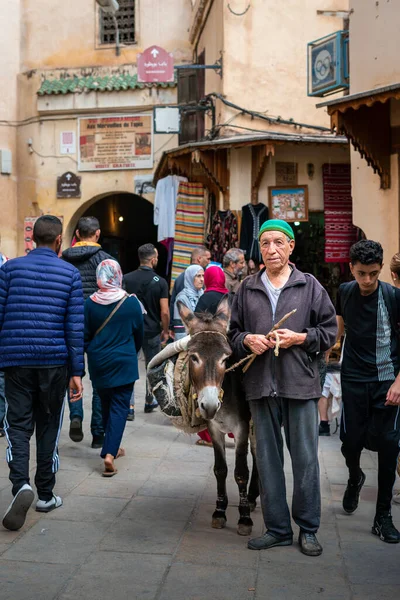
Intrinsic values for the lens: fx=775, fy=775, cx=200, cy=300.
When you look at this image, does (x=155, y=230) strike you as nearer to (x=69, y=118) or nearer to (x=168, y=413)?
(x=69, y=118)

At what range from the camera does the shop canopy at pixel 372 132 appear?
379 inches

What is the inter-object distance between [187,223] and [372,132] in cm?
606

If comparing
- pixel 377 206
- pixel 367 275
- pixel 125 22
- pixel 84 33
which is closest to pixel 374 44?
pixel 377 206

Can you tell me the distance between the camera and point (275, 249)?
4.62 meters

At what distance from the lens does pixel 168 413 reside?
5086mm

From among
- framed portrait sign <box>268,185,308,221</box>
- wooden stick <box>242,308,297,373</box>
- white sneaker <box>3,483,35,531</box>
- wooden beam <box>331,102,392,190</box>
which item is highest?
wooden beam <box>331,102,392,190</box>

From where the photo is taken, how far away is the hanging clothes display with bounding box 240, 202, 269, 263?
13805 mm

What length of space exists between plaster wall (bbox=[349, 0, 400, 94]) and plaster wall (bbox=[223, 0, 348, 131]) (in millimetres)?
4394

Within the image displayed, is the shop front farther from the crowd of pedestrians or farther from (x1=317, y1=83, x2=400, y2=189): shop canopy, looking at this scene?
the crowd of pedestrians

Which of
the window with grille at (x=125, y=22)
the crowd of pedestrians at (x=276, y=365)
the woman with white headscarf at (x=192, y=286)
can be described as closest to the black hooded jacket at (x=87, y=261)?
the woman with white headscarf at (x=192, y=286)

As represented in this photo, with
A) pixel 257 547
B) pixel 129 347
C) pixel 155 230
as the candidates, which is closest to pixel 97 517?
pixel 257 547

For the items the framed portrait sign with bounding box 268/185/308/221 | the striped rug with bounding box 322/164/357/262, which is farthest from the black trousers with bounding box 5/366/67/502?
the framed portrait sign with bounding box 268/185/308/221

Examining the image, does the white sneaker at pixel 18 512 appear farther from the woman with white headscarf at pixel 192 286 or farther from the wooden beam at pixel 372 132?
the wooden beam at pixel 372 132

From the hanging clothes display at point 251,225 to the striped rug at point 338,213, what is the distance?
3.85ft
